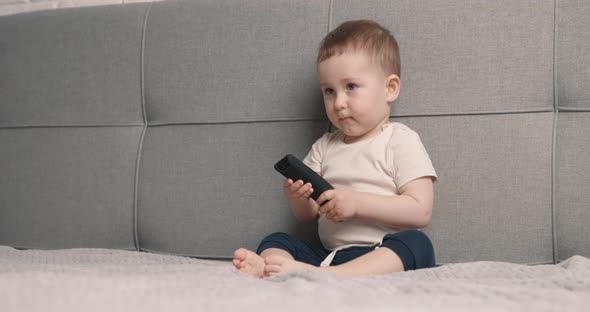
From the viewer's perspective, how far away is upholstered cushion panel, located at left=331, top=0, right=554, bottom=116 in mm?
1424

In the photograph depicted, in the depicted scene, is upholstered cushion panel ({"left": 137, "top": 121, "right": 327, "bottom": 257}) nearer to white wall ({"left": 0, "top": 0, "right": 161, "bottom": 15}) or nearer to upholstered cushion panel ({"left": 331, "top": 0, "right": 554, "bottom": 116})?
upholstered cushion panel ({"left": 331, "top": 0, "right": 554, "bottom": 116})

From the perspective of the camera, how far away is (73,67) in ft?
5.89

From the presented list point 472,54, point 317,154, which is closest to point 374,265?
point 317,154

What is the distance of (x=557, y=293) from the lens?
36.7 inches

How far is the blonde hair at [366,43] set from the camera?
4.57ft

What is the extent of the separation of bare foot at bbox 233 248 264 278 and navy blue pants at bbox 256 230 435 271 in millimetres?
153

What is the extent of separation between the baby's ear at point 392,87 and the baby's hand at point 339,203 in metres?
0.24

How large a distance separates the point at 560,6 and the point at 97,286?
1061 millimetres

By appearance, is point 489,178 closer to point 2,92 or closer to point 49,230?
point 49,230

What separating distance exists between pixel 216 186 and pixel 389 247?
0.54 meters

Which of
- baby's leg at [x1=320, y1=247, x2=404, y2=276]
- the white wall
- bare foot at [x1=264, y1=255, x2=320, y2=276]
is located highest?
the white wall

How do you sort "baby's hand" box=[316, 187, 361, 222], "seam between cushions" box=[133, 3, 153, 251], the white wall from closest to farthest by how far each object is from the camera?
"baby's hand" box=[316, 187, 361, 222] < "seam between cushions" box=[133, 3, 153, 251] < the white wall

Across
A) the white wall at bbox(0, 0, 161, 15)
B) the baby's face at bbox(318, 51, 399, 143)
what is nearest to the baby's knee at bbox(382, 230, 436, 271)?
the baby's face at bbox(318, 51, 399, 143)

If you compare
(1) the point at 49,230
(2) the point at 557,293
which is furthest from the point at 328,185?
(1) the point at 49,230
